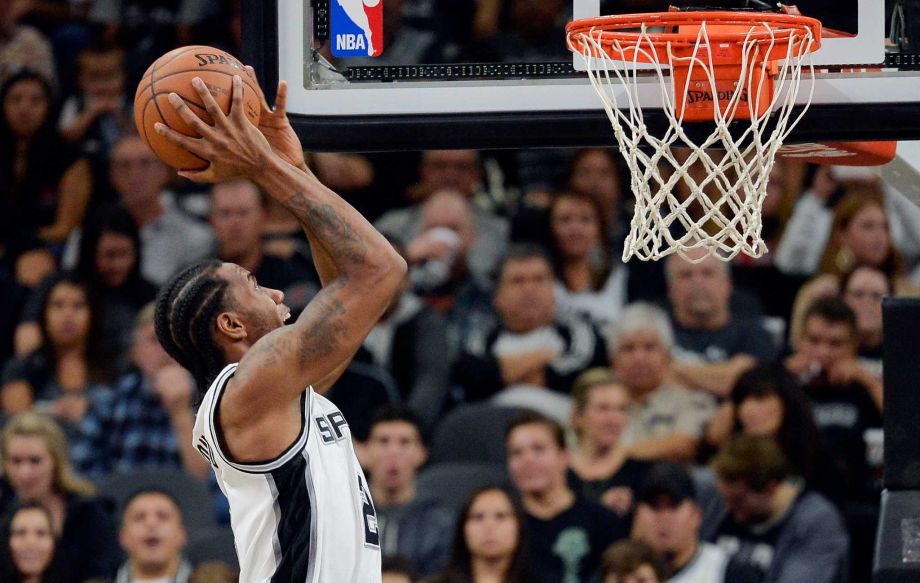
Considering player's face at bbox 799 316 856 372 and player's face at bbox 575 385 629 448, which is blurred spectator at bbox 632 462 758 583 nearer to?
player's face at bbox 575 385 629 448

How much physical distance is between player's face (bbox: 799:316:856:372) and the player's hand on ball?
3412 mm

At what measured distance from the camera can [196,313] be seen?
9.79 ft

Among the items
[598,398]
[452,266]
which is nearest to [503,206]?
[452,266]

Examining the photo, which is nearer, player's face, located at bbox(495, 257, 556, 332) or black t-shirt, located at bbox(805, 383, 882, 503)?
black t-shirt, located at bbox(805, 383, 882, 503)

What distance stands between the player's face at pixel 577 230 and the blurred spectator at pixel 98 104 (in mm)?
2258

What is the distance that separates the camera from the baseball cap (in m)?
5.44

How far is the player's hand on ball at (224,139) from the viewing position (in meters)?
2.76

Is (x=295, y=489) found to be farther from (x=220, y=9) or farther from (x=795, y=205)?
(x=220, y=9)

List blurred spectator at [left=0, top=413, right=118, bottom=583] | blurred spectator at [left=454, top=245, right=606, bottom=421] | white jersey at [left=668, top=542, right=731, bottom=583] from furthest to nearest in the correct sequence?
blurred spectator at [left=454, top=245, right=606, bottom=421] < blurred spectator at [left=0, top=413, right=118, bottom=583] < white jersey at [left=668, top=542, right=731, bottom=583]

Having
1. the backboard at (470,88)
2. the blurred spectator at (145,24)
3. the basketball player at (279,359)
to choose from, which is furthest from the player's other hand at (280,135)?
the blurred spectator at (145,24)

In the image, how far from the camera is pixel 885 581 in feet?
13.1

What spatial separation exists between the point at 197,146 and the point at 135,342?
3732mm

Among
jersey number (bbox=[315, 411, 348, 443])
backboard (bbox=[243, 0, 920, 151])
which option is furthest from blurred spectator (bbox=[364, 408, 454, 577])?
jersey number (bbox=[315, 411, 348, 443])

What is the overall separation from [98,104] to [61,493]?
2.11m
